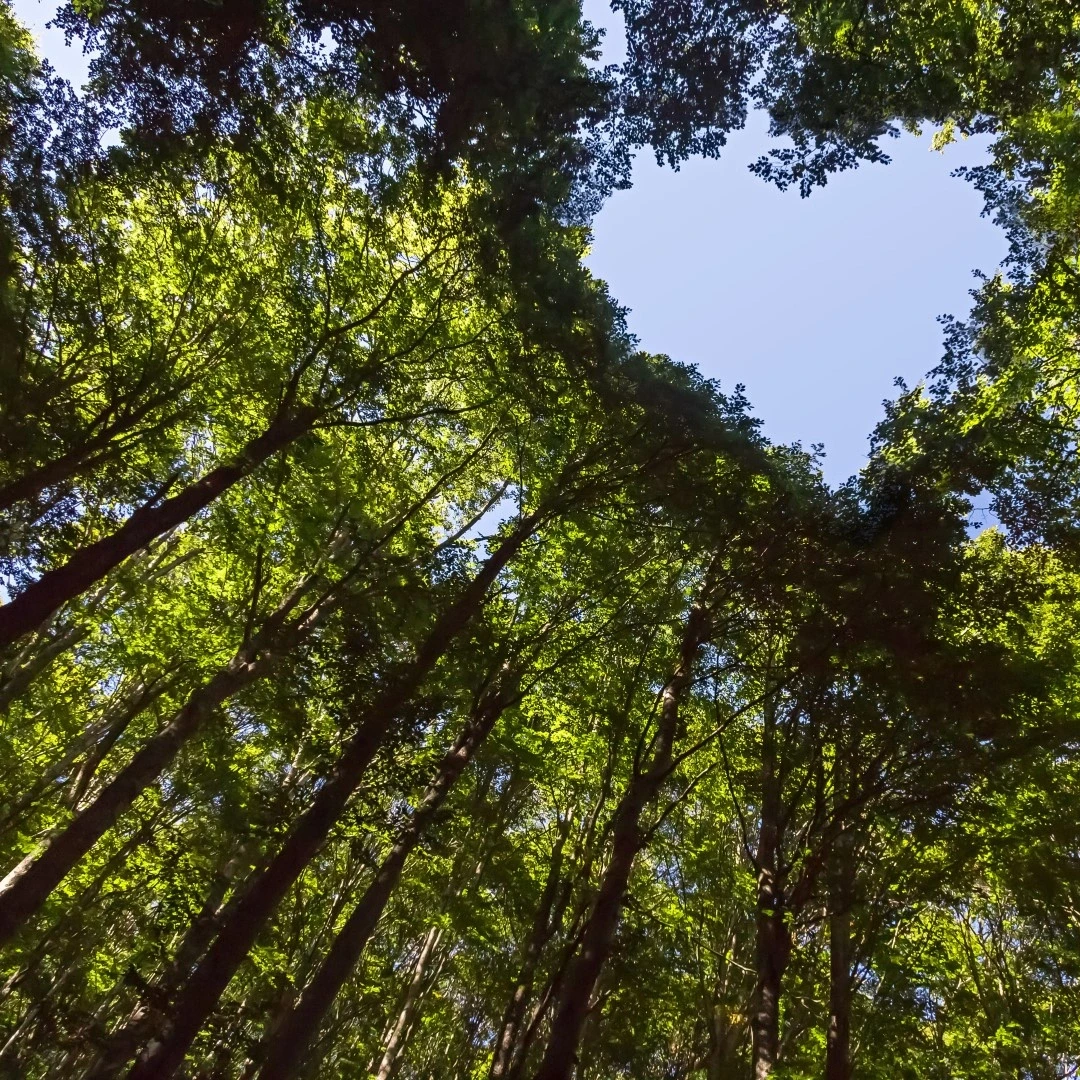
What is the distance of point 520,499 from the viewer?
449 inches

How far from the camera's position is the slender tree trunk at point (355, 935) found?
21.8 feet

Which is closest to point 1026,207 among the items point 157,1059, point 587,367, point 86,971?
point 587,367

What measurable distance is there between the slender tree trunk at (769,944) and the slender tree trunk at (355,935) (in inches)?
164

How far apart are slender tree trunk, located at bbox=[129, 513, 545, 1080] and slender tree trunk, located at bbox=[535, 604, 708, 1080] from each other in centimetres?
301

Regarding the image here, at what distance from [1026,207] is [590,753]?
10914 mm

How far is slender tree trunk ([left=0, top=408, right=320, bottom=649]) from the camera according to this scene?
7.11m

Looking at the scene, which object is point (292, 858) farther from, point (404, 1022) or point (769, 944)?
point (404, 1022)

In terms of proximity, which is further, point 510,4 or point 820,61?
point 820,61

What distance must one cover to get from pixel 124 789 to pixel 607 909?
5.75m

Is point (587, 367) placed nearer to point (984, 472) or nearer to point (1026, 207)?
point (984, 472)

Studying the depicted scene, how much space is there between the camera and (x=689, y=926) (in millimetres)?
13516

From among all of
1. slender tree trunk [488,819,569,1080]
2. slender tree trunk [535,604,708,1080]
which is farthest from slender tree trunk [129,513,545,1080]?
slender tree trunk [488,819,569,1080]

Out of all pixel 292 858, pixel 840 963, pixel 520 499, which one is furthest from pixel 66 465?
pixel 840 963

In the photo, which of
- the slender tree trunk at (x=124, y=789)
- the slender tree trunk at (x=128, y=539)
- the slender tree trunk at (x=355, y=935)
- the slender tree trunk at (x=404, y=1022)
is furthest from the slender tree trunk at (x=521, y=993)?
the slender tree trunk at (x=128, y=539)
